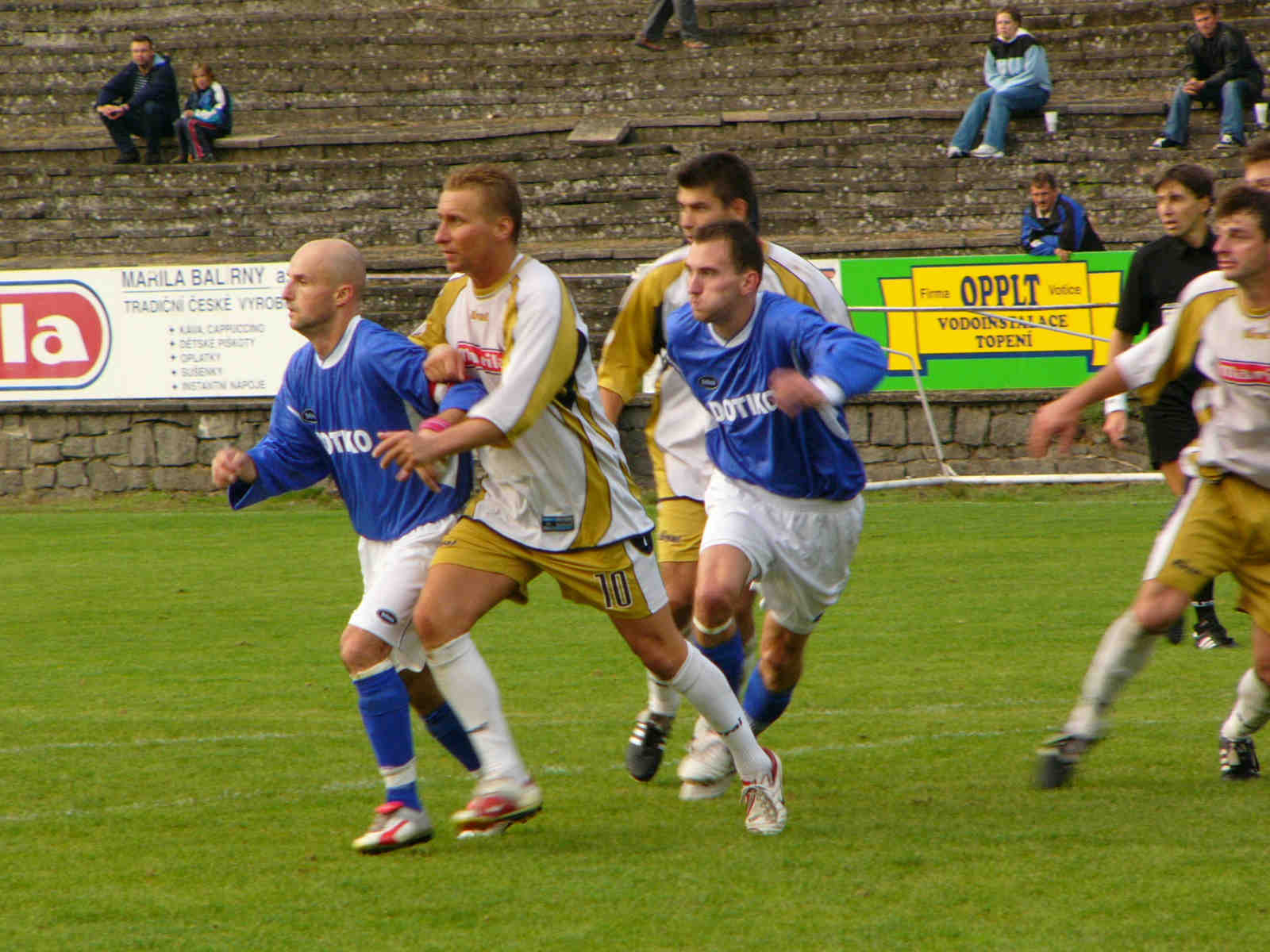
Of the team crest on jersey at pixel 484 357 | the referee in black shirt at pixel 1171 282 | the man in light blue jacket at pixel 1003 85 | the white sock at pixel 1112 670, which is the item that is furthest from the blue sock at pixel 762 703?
the man in light blue jacket at pixel 1003 85

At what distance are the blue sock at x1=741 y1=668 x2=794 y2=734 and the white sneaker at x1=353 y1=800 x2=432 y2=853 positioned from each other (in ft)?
4.64

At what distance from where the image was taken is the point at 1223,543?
16.6 ft

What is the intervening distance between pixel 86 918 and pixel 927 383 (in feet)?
37.5

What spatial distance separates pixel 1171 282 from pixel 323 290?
13.4 ft

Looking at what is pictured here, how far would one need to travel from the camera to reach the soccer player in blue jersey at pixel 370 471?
15.3 feet

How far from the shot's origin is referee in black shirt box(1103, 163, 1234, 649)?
6973 mm

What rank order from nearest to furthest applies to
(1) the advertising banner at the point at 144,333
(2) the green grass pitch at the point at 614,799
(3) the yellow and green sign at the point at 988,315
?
(2) the green grass pitch at the point at 614,799 → (3) the yellow and green sign at the point at 988,315 → (1) the advertising banner at the point at 144,333

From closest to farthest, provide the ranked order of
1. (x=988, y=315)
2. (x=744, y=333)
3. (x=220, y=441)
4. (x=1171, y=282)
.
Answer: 1. (x=744, y=333)
2. (x=1171, y=282)
3. (x=988, y=315)
4. (x=220, y=441)

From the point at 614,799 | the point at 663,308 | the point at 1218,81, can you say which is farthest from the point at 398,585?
the point at 1218,81

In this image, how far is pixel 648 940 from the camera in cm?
382

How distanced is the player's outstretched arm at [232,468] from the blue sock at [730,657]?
166 cm

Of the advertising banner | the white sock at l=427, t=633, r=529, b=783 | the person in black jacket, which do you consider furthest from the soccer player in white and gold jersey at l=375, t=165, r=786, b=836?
the person in black jacket

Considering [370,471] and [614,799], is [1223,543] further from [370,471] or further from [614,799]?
[370,471]

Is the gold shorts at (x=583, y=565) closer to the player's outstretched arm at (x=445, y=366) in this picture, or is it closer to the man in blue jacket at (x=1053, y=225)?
the player's outstretched arm at (x=445, y=366)
